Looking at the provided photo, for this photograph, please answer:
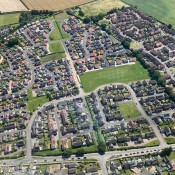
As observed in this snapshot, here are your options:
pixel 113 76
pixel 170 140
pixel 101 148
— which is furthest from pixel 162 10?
pixel 101 148

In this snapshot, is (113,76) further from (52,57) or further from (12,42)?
(12,42)

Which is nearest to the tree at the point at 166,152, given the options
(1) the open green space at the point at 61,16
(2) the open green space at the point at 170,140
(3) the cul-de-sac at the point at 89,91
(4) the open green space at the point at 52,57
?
(3) the cul-de-sac at the point at 89,91

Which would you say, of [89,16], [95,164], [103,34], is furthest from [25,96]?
[89,16]

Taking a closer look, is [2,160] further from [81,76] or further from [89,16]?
[89,16]

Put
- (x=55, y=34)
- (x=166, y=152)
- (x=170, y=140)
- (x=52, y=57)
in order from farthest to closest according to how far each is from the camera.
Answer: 1. (x=55, y=34)
2. (x=52, y=57)
3. (x=170, y=140)
4. (x=166, y=152)

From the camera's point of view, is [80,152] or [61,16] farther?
[61,16]

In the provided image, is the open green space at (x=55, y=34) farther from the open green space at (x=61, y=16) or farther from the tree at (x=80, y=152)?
the tree at (x=80, y=152)
